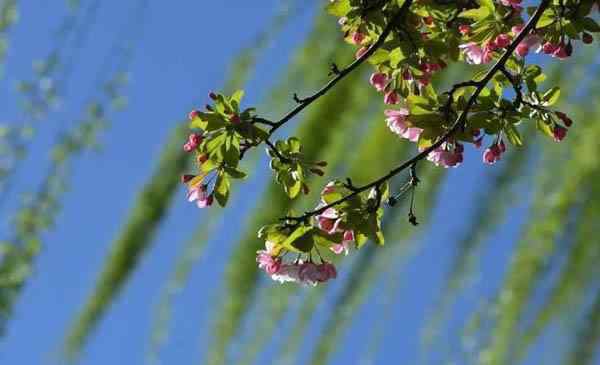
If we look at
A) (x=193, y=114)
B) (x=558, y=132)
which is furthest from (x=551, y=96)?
(x=193, y=114)

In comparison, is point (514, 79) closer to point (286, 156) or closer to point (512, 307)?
point (286, 156)

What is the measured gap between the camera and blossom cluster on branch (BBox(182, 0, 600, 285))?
1.39 m

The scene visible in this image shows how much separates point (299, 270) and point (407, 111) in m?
0.25

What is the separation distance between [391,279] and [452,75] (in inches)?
27.3

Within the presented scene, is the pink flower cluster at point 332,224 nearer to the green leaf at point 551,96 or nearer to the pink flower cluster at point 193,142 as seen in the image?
the pink flower cluster at point 193,142

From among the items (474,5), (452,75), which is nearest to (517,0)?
(474,5)

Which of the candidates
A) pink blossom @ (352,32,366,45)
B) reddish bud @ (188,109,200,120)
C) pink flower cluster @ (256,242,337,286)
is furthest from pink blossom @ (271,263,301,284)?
pink blossom @ (352,32,366,45)

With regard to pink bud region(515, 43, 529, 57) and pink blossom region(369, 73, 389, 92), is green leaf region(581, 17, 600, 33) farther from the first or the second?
pink blossom region(369, 73, 389, 92)

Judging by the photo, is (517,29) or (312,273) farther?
(517,29)

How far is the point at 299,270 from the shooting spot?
1390mm

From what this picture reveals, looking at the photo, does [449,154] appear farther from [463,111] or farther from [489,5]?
[489,5]

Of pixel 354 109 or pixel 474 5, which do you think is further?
pixel 354 109

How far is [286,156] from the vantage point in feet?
4.71

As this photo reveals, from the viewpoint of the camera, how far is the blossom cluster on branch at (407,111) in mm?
1386
